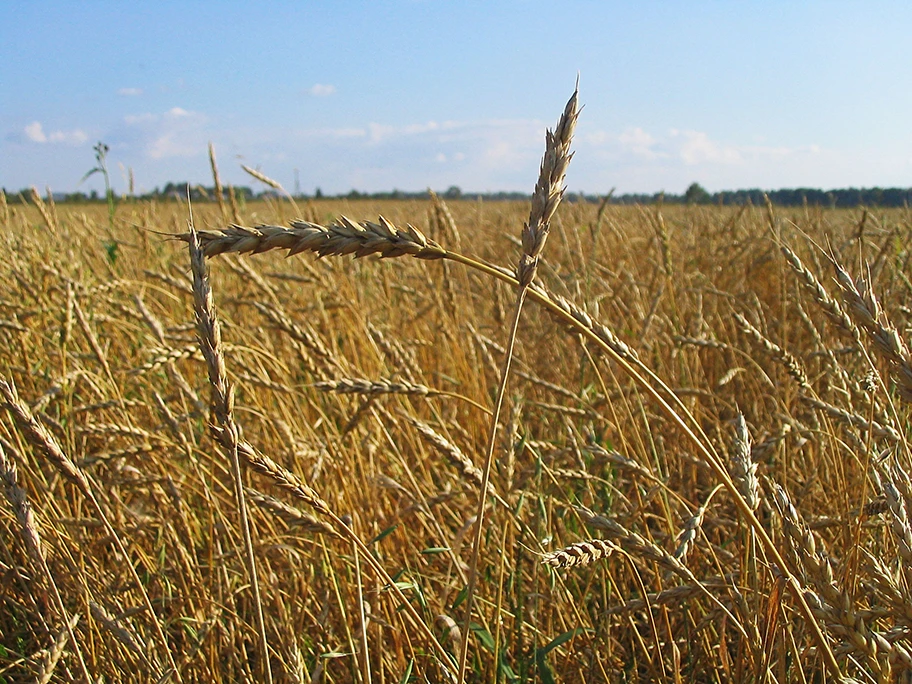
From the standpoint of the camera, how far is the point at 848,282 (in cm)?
78

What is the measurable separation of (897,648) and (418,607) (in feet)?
3.54

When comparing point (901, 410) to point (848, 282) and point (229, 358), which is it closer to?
point (848, 282)

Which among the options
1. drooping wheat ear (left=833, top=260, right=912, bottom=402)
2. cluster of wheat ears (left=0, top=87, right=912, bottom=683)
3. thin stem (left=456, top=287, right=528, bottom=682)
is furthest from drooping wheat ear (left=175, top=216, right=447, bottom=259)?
drooping wheat ear (left=833, top=260, right=912, bottom=402)

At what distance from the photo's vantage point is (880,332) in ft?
2.42

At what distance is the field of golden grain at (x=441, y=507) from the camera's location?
2.93 feet

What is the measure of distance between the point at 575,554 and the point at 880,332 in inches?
17.1

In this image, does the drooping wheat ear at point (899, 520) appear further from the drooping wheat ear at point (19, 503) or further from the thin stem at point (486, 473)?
the drooping wheat ear at point (19, 503)

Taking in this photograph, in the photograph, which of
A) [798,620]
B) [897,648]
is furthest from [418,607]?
[897,648]

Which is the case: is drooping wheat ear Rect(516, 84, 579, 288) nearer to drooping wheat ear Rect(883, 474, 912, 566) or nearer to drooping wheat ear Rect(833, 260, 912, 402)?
drooping wheat ear Rect(833, 260, 912, 402)

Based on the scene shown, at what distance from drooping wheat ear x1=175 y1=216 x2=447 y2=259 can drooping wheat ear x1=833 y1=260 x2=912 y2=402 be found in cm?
48

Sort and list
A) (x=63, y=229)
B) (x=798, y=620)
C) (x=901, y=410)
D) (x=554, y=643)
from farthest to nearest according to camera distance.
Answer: (x=63, y=229) → (x=901, y=410) → (x=798, y=620) → (x=554, y=643)

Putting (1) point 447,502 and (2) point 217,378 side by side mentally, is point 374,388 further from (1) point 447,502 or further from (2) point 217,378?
(1) point 447,502

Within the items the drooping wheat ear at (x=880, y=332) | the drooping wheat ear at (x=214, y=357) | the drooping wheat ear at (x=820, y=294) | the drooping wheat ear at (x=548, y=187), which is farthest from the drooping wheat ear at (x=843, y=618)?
the drooping wheat ear at (x=214, y=357)

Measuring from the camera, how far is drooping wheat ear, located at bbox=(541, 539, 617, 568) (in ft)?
2.54
